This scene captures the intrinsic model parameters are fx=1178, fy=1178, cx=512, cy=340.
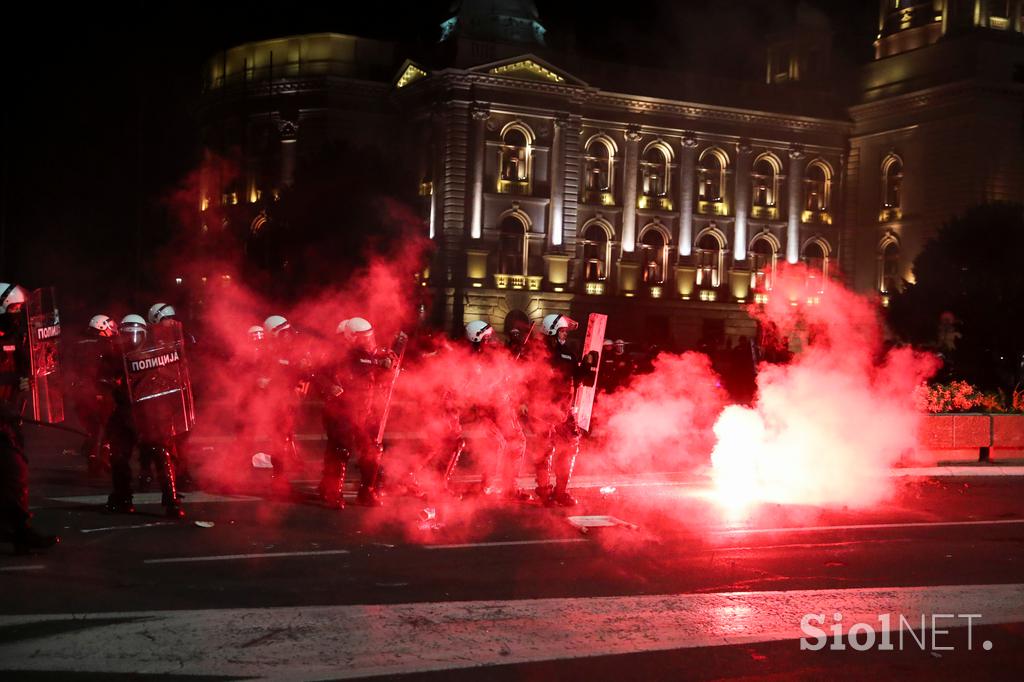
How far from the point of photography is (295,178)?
1912 inches

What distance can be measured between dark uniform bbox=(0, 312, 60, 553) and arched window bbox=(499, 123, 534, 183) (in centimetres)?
4374

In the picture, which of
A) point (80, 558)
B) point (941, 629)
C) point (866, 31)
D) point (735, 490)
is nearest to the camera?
point (941, 629)

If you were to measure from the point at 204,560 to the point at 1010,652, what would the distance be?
18.7 feet

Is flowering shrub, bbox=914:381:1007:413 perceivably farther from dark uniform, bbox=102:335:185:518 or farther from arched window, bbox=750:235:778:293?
arched window, bbox=750:235:778:293

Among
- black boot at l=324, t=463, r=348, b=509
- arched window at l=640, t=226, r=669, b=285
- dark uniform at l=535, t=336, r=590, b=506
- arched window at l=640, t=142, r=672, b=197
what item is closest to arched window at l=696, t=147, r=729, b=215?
arched window at l=640, t=142, r=672, b=197

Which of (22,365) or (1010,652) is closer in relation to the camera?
(1010,652)

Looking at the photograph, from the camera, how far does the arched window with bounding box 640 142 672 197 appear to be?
56.8 metres

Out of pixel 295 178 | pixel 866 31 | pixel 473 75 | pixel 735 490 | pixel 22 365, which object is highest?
pixel 866 31

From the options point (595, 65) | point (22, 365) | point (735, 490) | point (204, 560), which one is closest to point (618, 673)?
point (204, 560)

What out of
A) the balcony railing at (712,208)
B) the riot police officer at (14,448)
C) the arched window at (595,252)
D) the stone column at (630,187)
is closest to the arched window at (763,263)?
the balcony railing at (712,208)

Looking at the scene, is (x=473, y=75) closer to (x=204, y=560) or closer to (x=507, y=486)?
(x=507, y=486)

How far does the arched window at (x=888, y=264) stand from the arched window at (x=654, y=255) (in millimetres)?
10752

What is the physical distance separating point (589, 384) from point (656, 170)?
4541 centimetres

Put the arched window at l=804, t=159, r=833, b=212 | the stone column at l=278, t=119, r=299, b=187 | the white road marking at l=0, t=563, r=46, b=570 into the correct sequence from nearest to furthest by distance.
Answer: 1. the white road marking at l=0, t=563, r=46, b=570
2. the stone column at l=278, t=119, r=299, b=187
3. the arched window at l=804, t=159, r=833, b=212
